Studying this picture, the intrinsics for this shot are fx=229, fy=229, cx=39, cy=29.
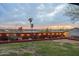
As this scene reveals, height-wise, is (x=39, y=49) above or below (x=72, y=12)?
below

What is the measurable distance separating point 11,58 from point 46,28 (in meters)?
0.40

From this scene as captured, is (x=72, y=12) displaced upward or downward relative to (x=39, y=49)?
upward

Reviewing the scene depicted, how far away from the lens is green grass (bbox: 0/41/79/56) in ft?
6.57

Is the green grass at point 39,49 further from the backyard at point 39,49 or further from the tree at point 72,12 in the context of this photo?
the tree at point 72,12

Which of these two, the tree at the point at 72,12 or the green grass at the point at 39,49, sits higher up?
the tree at the point at 72,12

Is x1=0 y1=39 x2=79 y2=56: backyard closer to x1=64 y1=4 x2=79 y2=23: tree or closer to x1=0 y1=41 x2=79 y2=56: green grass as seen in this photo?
x1=0 y1=41 x2=79 y2=56: green grass

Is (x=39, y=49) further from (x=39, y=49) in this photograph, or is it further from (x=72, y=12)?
(x=72, y=12)

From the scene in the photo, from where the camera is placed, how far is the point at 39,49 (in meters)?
2.01

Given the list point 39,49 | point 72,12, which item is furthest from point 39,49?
point 72,12

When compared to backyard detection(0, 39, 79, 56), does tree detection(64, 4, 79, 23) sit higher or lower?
higher

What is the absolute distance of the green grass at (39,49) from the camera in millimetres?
2002


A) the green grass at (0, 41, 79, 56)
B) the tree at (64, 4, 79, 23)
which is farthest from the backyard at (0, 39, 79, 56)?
the tree at (64, 4, 79, 23)

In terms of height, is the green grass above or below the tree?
below

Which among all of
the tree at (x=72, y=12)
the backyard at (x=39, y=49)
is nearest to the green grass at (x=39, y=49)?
the backyard at (x=39, y=49)
